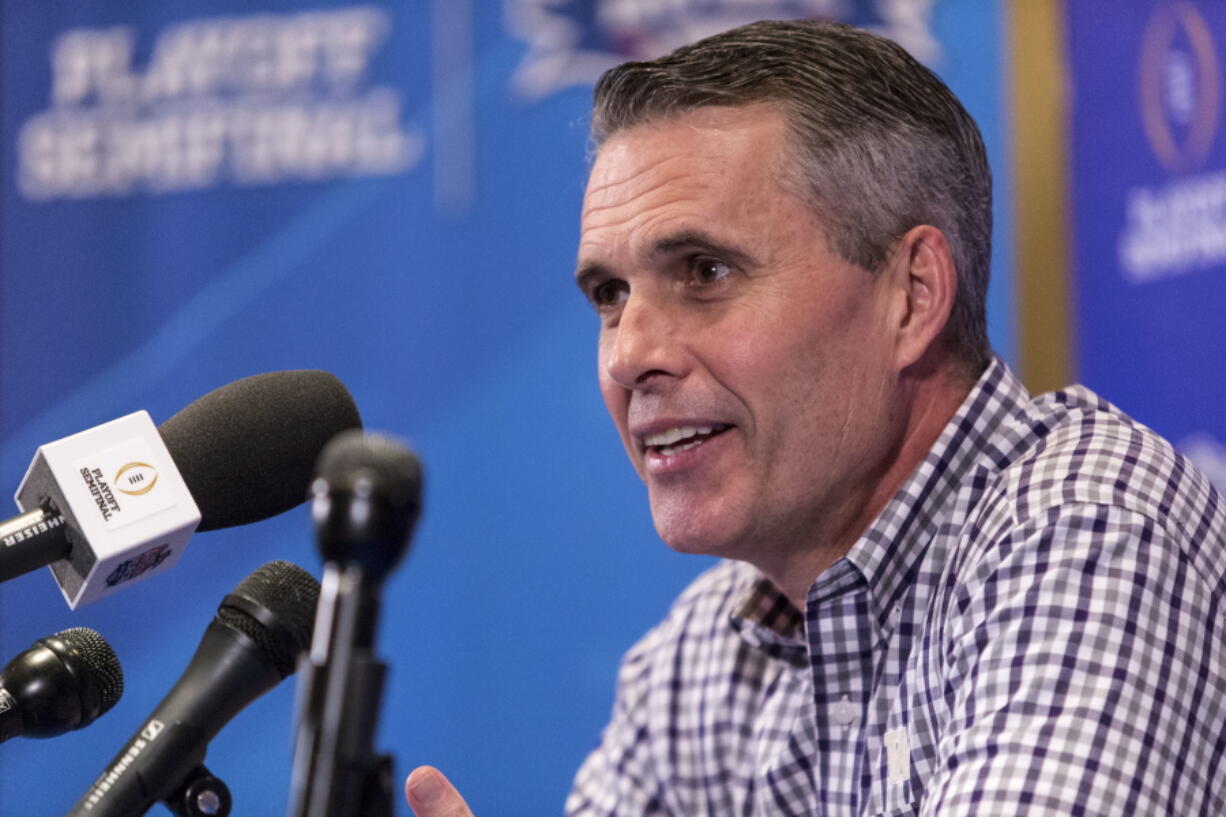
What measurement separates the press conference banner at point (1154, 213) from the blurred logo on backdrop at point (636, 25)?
0.35 m

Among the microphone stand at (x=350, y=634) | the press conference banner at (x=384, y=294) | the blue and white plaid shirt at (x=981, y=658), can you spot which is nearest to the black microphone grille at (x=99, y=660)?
the microphone stand at (x=350, y=634)

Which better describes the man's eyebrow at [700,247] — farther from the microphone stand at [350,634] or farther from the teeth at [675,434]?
the microphone stand at [350,634]

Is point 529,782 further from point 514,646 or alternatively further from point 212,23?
point 212,23

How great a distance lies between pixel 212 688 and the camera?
3.44ft

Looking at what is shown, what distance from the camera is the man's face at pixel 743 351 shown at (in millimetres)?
1697

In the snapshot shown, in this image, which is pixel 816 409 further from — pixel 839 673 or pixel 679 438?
pixel 839 673

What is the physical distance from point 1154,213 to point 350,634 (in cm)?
274

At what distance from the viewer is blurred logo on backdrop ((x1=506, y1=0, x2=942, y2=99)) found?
10.7ft

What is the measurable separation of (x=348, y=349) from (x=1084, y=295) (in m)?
1.69

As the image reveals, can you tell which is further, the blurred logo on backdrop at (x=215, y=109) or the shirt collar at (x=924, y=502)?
the blurred logo on backdrop at (x=215, y=109)

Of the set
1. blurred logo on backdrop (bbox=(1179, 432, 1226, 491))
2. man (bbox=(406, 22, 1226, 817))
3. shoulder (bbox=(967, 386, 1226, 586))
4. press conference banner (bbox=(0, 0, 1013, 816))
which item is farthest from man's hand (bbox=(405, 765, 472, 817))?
blurred logo on backdrop (bbox=(1179, 432, 1226, 491))

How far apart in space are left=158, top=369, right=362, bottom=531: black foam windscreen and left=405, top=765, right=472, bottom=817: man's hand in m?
0.34

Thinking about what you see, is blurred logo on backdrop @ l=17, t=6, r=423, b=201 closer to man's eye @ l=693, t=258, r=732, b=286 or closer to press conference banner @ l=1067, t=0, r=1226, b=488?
press conference banner @ l=1067, t=0, r=1226, b=488

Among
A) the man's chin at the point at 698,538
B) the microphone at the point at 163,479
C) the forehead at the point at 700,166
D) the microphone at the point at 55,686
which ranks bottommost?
the man's chin at the point at 698,538
